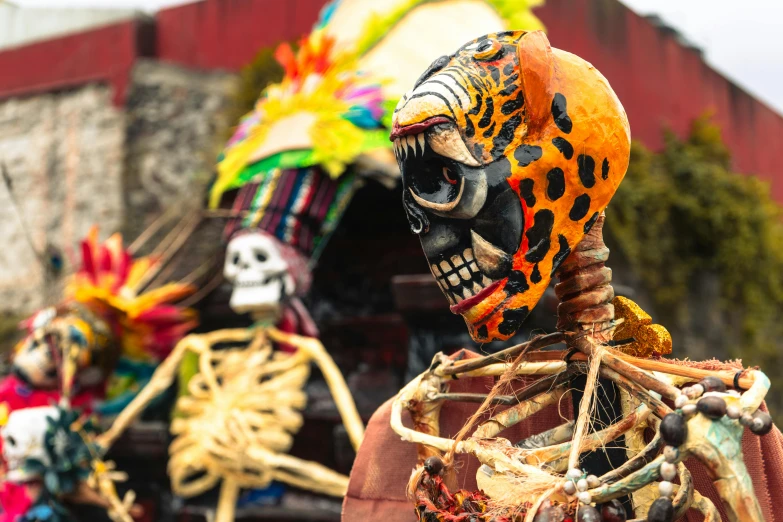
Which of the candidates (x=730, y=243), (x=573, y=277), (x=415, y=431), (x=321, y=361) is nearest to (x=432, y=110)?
→ (x=573, y=277)

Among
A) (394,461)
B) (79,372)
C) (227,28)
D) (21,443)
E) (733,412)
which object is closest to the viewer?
(733,412)

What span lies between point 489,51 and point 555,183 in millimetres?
180

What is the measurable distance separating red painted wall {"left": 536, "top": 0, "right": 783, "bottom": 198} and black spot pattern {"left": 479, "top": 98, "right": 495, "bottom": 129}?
8.62 ft

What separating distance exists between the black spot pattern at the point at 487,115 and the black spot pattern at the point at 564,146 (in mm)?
80

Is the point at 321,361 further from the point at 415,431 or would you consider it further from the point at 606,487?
the point at 606,487

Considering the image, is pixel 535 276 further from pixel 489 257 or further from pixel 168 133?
pixel 168 133

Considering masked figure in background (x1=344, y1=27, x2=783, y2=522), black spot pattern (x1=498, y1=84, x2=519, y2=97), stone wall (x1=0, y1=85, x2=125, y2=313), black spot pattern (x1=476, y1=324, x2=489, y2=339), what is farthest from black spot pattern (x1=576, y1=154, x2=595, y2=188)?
stone wall (x1=0, y1=85, x2=125, y2=313)

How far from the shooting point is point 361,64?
8.89 feet

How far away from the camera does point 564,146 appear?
3.47ft

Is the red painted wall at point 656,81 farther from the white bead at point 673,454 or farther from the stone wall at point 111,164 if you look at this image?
the white bead at point 673,454

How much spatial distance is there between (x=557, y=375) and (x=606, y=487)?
225 mm

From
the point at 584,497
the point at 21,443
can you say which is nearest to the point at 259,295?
the point at 21,443

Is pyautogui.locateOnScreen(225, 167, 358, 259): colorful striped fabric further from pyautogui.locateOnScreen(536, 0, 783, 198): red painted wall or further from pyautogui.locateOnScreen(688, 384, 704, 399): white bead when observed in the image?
pyautogui.locateOnScreen(688, 384, 704, 399): white bead

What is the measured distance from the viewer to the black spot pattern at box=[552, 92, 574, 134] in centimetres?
106
